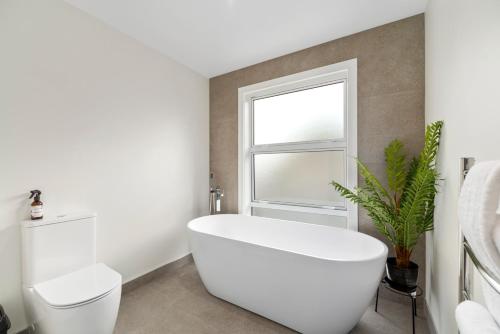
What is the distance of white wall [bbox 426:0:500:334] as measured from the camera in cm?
83

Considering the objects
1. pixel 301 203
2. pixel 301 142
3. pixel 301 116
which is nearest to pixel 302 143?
pixel 301 142

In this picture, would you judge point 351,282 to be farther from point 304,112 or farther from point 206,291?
point 304,112

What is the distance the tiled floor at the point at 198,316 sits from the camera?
1.62 m

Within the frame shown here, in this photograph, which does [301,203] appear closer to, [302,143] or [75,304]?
[302,143]

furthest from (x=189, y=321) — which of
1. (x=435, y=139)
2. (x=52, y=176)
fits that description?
(x=435, y=139)

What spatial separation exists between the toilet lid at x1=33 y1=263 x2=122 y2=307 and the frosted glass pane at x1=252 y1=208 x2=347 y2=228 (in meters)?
1.75

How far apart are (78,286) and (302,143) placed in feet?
7.59

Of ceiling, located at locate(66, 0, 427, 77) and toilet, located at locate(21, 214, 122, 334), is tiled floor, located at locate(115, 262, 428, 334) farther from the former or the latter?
ceiling, located at locate(66, 0, 427, 77)

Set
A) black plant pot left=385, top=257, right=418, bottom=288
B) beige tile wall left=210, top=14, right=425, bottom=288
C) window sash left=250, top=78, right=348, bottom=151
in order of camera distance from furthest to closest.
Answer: window sash left=250, top=78, right=348, bottom=151 → beige tile wall left=210, top=14, right=425, bottom=288 → black plant pot left=385, top=257, right=418, bottom=288

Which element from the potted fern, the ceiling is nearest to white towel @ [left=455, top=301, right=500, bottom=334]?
the potted fern

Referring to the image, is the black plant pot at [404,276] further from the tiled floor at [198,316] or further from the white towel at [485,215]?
the white towel at [485,215]

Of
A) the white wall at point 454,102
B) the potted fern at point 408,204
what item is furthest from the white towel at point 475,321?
the potted fern at point 408,204

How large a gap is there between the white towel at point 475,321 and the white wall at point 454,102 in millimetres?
531

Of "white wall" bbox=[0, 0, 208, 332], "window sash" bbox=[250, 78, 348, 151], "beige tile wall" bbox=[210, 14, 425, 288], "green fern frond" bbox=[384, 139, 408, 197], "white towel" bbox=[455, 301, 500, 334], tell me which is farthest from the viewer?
"window sash" bbox=[250, 78, 348, 151]
